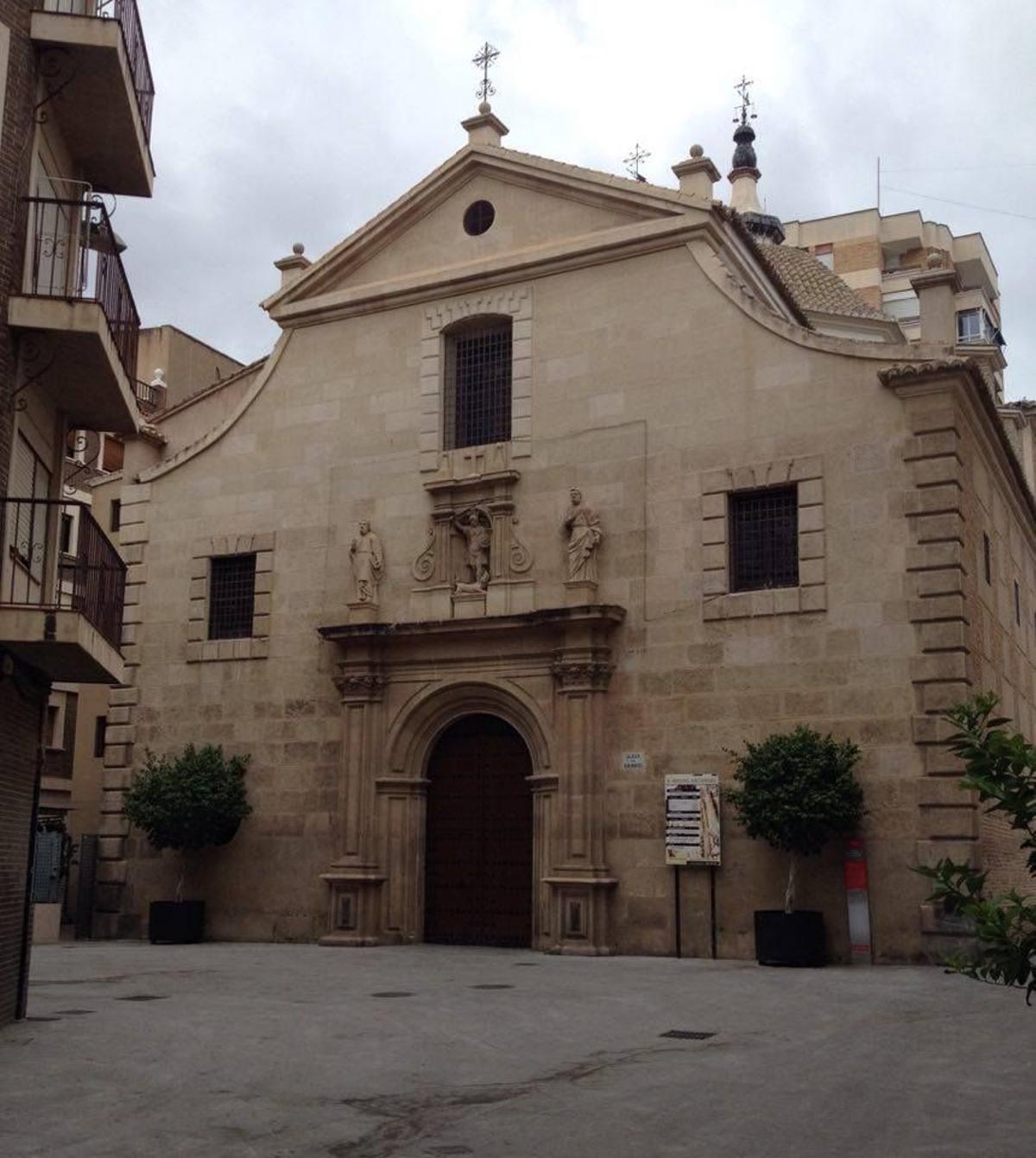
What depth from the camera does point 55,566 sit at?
13195 millimetres

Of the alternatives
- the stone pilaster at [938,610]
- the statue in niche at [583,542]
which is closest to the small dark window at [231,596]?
the statue in niche at [583,542]

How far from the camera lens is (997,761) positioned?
5.41 m

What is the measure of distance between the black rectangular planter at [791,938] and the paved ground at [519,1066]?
1.06m

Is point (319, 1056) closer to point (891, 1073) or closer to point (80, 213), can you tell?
point (891, 1073)

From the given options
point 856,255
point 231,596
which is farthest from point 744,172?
point 231,596

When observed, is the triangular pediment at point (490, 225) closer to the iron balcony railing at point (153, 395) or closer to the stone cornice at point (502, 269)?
the stone cornice at point (502, 269)

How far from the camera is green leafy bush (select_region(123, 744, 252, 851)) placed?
2184 cm

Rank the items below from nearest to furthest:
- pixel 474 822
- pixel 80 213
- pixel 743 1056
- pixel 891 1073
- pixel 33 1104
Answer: pixel 33 1104, pixel 891 1073, pixel 743 1056, pixel 80 213, pixel 474 822

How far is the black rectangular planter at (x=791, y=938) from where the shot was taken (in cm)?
1739

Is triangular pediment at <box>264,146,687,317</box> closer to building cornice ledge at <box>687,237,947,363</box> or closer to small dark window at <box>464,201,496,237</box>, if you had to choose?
small dark window at <box>464,201,496,237</box>

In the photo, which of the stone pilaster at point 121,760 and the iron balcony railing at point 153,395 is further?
the iron balcony railing at point 153,395

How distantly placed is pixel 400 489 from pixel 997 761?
1756cm

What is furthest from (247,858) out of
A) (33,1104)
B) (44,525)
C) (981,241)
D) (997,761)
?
(981,241)

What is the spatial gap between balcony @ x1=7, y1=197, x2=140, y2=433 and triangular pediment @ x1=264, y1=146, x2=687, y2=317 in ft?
32.1
